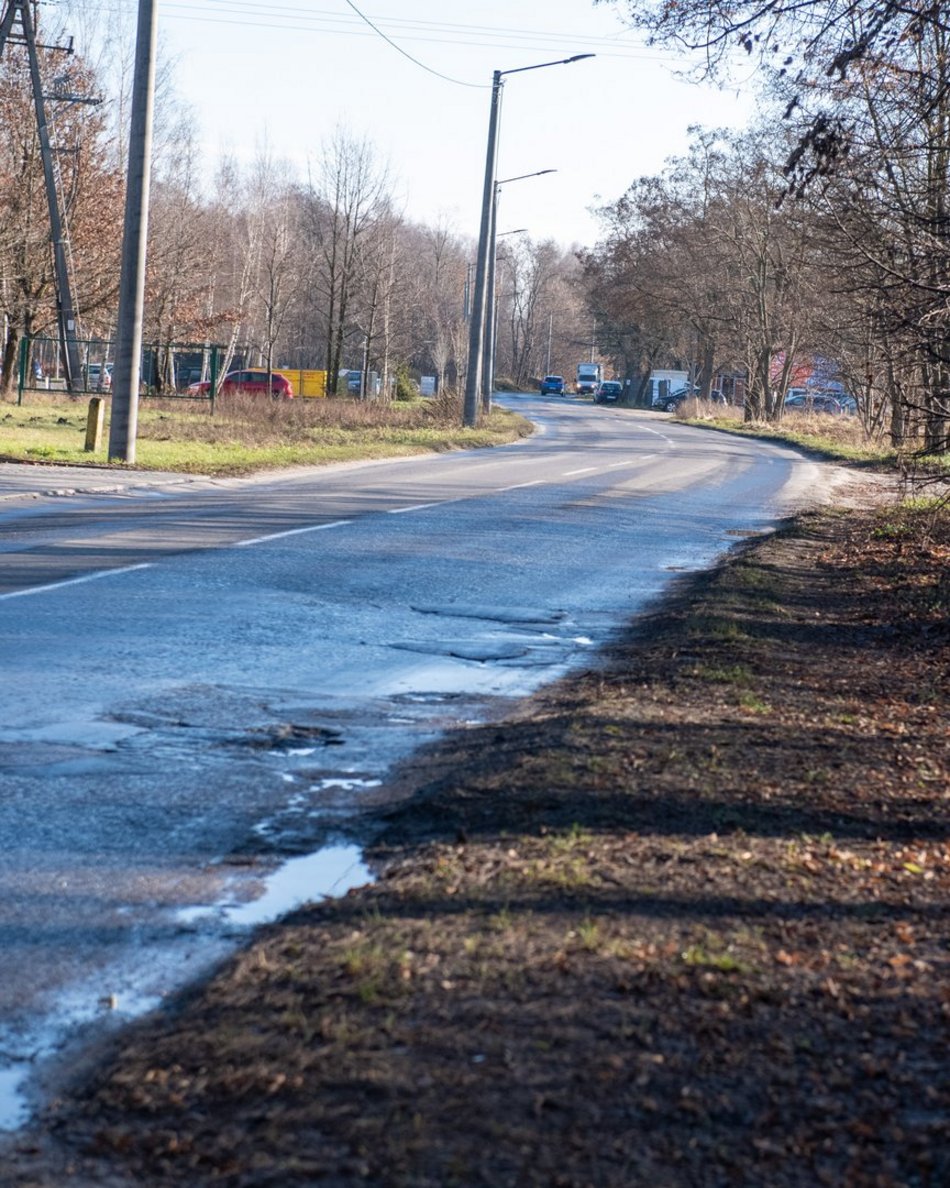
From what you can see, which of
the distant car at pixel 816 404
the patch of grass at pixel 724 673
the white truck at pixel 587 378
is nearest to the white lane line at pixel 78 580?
the patch of grass at pixel 724 673

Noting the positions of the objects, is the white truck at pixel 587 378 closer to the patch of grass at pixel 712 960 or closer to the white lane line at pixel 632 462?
the white lane line at pixel 632 462

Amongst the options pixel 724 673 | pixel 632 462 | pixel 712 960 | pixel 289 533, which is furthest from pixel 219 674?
pixel 632 462

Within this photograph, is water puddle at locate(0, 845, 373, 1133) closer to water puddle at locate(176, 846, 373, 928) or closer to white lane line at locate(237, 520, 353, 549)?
water puddle at locate(176, 846, 373, 928)

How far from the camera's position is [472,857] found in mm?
4641

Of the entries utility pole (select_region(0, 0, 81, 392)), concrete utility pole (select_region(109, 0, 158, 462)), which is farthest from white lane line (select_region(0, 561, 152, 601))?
utility pole (select_region(0, 0, 81, 392))

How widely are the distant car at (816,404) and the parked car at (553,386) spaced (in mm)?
39760

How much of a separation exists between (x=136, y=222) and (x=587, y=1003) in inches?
780

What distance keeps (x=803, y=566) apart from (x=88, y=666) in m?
8.30

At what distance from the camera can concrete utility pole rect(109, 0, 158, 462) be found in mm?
21219

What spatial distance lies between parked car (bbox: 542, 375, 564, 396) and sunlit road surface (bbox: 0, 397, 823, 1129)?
372 ft

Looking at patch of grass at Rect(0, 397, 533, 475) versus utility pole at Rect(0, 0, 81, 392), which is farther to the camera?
utility pole at Rect(0, 0, 81, 392)

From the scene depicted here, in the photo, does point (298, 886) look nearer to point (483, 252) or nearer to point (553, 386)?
point (483, 252)

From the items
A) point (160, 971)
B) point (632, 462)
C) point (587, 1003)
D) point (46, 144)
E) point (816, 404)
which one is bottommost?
point (160, 971)

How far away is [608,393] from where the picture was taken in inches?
4574
